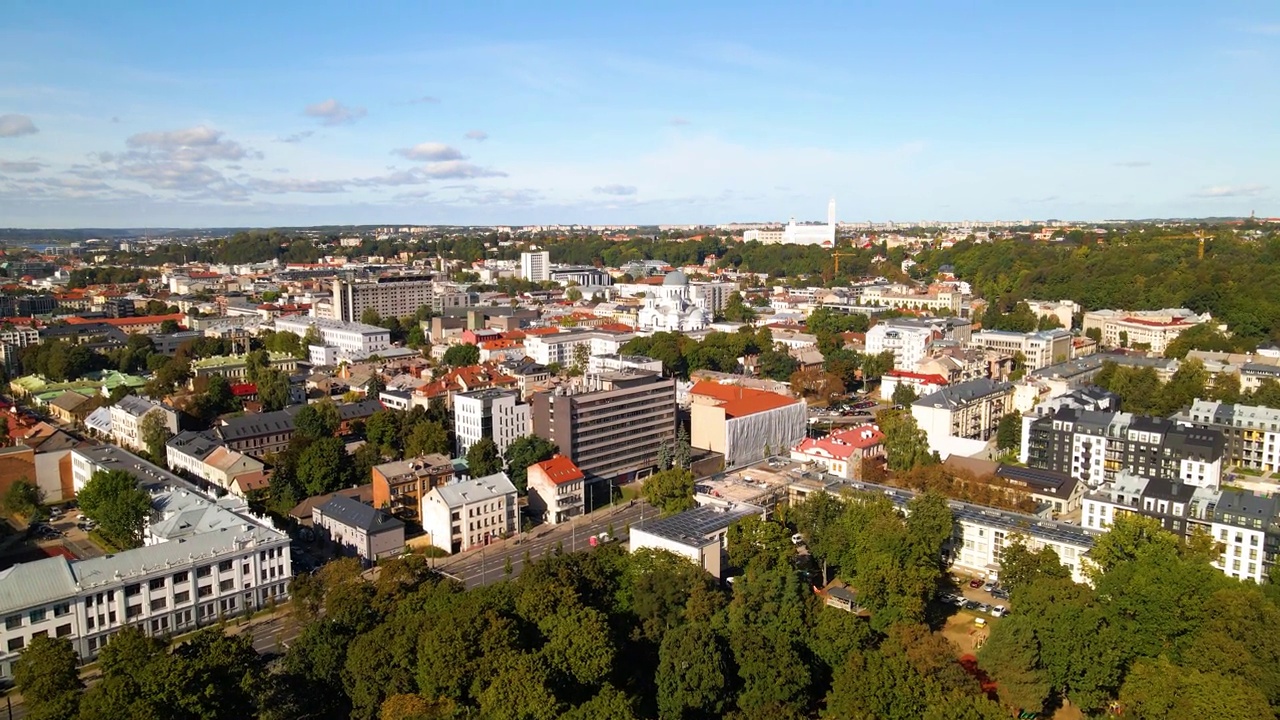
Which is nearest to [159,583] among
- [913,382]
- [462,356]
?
[462,356]

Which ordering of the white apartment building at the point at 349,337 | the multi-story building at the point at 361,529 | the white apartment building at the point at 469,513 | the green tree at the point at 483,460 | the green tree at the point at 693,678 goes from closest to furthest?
the green tree at the point at 693,678
the multi-story building at the point at 361,529
the white apartment building at the point at 469,513
the green tree at the point at 483,460
the white apartment building at the point at 349,337

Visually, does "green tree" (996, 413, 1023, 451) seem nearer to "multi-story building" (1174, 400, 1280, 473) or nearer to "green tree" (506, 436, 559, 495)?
"multi-story building" (1174, 400, 1280, 473)

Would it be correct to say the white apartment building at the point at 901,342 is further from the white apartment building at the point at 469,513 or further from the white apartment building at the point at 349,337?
the white apartment building at the point at 349,337

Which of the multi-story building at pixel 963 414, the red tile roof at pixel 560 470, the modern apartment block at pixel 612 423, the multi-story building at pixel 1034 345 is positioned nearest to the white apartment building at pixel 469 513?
the red tile roof at pixel 560 470

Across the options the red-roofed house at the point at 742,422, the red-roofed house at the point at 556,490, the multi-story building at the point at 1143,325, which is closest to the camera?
the red-roofed house at the point at 556,490

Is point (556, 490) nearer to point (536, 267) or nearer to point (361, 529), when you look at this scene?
point (361, 529)

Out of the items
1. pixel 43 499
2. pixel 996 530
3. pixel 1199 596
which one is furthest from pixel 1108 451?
pixel 43 499

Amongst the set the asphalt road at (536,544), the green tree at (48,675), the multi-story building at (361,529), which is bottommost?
the asphalt road at (536,544)
